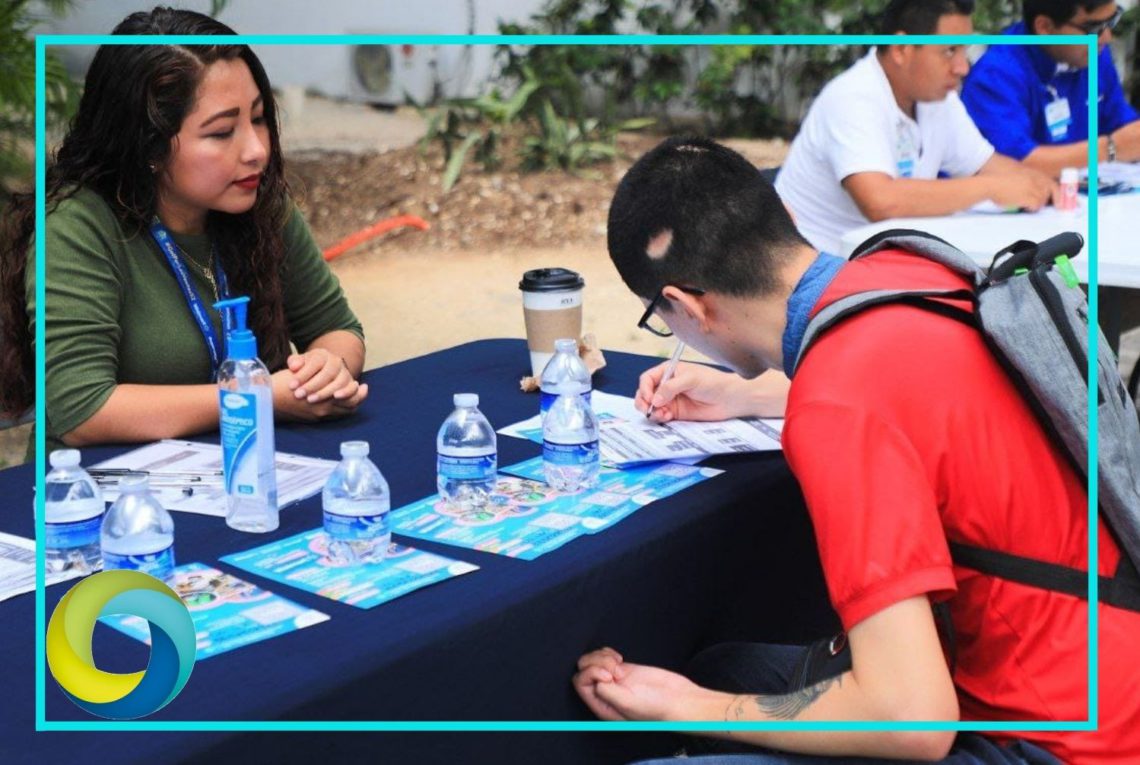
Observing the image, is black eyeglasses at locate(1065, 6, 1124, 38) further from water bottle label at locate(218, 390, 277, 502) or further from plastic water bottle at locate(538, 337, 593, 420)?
water bottle label at locate(218, 390, 277, 502)

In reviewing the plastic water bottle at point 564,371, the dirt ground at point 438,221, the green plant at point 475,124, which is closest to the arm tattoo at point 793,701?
the plastic water bottle at point 564,371

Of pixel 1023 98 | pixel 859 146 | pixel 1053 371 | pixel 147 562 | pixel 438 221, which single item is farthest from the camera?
pixel 438 221

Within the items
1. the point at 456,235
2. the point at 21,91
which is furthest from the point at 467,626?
the point at 456,235

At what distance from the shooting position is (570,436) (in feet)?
5.73

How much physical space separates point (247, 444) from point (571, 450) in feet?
1.46

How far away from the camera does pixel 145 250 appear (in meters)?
2.10

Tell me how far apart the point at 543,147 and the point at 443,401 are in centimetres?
620

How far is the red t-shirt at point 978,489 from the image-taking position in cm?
→ 126

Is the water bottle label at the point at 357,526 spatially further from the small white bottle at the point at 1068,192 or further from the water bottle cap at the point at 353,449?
the small white bottle at the point at 1068,192

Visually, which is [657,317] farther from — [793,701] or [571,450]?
[793,701]

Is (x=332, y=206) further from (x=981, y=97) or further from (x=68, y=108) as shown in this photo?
(x=981, y=97)

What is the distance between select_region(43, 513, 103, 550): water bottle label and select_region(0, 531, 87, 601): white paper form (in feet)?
0.10

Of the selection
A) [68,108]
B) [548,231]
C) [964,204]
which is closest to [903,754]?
[964,204]

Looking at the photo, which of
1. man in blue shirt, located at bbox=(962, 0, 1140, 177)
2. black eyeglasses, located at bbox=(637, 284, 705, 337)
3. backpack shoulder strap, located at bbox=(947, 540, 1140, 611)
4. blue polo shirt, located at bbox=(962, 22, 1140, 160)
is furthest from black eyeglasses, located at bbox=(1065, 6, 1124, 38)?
backpack shoulder strap, located at bbox=(947, 540, 1140, 611)
